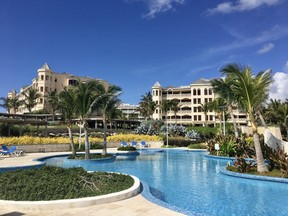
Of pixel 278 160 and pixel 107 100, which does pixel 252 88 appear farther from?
pixel 107 100

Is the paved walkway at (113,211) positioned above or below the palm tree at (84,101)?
below

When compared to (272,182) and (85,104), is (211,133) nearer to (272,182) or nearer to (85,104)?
(85,104)

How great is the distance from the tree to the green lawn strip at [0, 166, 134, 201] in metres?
67.5

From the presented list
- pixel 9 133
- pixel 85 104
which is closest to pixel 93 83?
pixel 85 104

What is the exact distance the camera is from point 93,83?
20906 millimetres

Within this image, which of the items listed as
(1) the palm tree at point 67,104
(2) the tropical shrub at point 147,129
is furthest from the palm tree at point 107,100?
(2) the tropical shrub at point 147,129

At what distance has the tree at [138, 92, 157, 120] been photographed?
78312 millimetres

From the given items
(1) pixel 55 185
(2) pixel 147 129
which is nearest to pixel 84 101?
(1) pixel 55 185

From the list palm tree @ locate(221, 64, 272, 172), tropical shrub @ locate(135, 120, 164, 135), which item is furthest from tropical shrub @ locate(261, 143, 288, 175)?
tropical shrub @ locate(135, 120, 164, 135)

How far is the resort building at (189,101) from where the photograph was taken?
77938 millimetres

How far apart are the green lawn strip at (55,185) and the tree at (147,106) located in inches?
2657

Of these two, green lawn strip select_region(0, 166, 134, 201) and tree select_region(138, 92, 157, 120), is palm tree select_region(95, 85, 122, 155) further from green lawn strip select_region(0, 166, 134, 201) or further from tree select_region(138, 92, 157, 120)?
tree select_region(138, 92, 157, 120)

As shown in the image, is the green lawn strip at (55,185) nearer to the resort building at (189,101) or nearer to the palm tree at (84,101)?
the palm tree at (84,101)

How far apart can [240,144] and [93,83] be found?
43.1 feet
